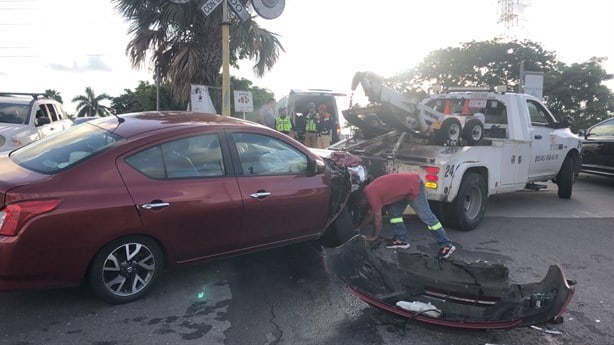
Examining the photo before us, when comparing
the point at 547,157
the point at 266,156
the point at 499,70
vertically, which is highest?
the point at 499,70

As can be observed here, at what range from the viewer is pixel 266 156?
4684 millimetres

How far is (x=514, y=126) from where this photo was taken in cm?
777

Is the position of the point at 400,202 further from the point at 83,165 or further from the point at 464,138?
the point at 83,165

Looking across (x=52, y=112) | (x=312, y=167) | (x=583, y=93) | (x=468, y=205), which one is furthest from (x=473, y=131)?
(x=583, y=93)

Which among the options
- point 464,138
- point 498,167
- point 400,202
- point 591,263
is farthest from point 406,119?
point 591,263

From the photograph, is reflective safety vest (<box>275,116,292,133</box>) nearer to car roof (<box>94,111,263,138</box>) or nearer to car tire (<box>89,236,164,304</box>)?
car roof (<box>94,111,263,138</box>)

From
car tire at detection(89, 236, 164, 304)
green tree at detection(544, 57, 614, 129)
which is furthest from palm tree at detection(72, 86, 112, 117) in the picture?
car tire at detection(89, 236, 164, 304)

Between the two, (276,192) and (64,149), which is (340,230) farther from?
(64,149)

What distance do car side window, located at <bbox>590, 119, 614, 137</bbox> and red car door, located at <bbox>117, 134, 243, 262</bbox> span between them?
33.8ft

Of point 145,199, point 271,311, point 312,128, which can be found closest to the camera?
point 145,199

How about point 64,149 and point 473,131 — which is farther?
point 473,131

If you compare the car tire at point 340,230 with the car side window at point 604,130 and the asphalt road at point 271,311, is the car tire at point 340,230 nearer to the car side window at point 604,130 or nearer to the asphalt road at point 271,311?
the asphalt road at point 271,311

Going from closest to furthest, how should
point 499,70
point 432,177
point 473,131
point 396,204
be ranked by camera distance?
point 396,204 < point 432,177 < point 473,131 < point 499,70

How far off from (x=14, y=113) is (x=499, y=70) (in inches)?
1530
